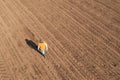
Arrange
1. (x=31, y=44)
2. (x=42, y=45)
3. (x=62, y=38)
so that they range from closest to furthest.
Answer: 1. (x=42, y=45)
2. (x=31, y=44)
3. (x=62, y=38)

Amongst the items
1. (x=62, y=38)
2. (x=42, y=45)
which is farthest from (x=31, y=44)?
(x=62, y=38)

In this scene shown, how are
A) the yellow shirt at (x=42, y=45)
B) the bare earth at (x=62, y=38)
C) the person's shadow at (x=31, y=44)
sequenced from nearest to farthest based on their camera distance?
1. the bare earth at (x=62, y=38)
2. the yellow shirt at (x=42, y=45)
3. the person's shadow at (x=31, y=44)

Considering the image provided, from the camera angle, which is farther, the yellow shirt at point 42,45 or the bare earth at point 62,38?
the yellow shirt at point 42,45

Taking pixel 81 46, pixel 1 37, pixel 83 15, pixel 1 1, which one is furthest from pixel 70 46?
pixel 1 1

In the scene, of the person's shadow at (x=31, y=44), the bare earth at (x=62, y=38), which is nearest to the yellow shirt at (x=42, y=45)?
the bare earth at (x=62, y=38)

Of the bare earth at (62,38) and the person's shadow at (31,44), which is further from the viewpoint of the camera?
the person's shadow at (31,44)

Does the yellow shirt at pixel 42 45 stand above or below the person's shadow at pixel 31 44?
above

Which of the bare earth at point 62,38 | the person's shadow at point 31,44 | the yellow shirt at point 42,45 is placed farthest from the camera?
the person's shadow at point 31,44

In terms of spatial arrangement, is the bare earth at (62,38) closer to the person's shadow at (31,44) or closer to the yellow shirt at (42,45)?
the person's shadow at (31,44)

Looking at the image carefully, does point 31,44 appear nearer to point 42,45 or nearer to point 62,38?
point 42,45
